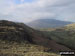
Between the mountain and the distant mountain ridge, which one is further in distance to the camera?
the distant mountain ridge

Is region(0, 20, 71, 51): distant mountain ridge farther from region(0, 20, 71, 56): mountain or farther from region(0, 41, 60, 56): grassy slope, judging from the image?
region(0, 41, 60, 56): grassy slope

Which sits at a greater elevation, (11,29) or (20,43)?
(11,29)

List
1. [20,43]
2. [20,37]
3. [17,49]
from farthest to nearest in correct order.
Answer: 1. [20,37]
2. [20,43]
3. [17,49]

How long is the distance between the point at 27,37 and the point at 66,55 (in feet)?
142

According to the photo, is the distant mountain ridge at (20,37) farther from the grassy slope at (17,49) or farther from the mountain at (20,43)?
the grassy slope at (17,49)

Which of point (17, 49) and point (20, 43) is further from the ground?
point (20, 43)

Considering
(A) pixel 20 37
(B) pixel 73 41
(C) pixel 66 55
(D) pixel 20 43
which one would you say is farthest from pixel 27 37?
(C) pixel 66 55

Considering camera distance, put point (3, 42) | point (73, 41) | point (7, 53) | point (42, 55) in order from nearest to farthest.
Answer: point (42, 55)
point (7, 53)
point (3, 42)
point (73, 41)

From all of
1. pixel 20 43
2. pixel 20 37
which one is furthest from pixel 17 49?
pixel 20 37

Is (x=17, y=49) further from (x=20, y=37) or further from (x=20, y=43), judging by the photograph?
(x=20, y=37)

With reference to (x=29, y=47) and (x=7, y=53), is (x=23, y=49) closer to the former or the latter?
(x=29, y=47)

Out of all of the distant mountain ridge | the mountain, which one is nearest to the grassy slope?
the mountain

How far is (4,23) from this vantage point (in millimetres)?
73375

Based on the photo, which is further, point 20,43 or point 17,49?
point 20,43
